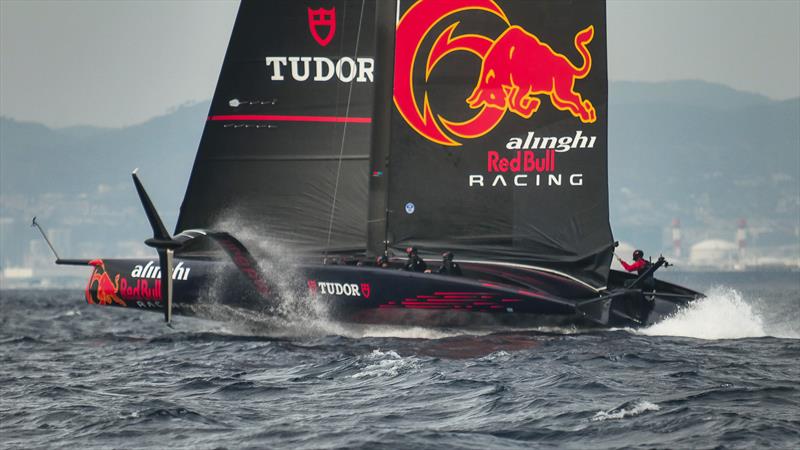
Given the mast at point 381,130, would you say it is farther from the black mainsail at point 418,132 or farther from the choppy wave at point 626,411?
the choppy wave at point 626,411

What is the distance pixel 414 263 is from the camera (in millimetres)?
17578

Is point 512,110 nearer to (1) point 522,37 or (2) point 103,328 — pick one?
(1) point 522,37

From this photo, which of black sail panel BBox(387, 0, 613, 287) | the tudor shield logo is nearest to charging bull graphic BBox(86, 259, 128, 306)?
black sail panel BBox(387, 0, 613, 287)

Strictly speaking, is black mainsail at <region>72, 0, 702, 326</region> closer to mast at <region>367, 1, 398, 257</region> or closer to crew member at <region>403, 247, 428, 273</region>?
mast at <region>367, 1, 398, 257</region>

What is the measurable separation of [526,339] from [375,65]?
201 inches

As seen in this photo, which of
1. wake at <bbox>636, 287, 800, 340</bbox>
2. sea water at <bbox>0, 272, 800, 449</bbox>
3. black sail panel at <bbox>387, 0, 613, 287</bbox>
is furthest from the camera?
black sail panel at <bbox>387, 0, 613, 287</bbox>

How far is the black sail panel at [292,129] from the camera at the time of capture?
19.0 m

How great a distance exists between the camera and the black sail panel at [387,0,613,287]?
18078mm

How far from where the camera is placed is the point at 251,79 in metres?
19.2

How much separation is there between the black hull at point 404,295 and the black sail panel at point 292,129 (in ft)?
3.98

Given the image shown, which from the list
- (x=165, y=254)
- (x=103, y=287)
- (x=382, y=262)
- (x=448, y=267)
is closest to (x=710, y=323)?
(x=448, y=267)

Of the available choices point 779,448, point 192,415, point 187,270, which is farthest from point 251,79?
point 779,448

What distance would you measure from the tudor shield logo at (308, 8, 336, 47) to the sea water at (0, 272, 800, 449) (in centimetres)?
460

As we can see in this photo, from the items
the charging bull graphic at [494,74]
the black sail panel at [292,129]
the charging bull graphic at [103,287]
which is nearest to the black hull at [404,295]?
the charging bull graphic at [103,287]
